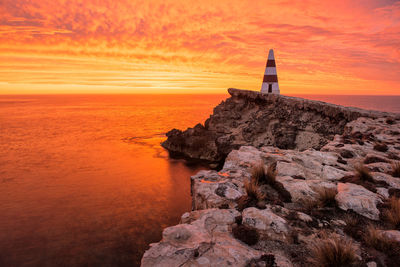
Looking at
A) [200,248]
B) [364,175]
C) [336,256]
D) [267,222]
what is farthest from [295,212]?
[364,175]

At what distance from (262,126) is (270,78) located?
6557 millimetres

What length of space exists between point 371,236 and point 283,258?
1600mm

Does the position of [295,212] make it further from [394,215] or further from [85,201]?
[85,201]

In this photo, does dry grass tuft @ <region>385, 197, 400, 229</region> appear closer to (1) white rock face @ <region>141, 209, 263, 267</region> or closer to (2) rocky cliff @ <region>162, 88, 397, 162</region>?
(1) white rock face @ <region>141, 209, 263, 267</region>

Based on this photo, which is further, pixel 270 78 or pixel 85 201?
pixel 270 78

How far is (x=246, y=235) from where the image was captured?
3875 mm

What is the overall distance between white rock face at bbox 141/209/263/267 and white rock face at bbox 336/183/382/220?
2784 mm

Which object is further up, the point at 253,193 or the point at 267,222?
the point at 253,193

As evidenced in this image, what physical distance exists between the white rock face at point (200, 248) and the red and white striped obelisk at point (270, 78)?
77.5 ft

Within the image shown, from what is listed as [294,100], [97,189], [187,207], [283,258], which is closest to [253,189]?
[283,258]

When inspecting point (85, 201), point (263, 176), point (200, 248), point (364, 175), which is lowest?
point (85, 201)

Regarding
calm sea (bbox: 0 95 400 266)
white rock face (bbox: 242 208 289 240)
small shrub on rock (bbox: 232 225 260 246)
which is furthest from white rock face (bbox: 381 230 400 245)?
calm sea (bbox: 0 95 400 266)

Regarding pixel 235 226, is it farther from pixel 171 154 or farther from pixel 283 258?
pixel 171 154

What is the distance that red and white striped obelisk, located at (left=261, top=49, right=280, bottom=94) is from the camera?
24.7 metres
